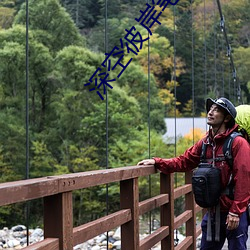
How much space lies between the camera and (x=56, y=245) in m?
1.40

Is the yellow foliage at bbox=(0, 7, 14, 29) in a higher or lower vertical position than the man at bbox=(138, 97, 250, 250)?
higher

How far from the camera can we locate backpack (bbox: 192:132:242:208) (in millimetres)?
1989

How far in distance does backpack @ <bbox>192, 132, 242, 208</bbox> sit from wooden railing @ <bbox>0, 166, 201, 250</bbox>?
21cm

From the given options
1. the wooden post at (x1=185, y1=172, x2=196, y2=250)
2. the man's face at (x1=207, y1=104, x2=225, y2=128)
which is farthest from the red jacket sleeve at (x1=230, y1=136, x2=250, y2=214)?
the wooden post at (x1=185, y1=172, x2=196, y2=250)

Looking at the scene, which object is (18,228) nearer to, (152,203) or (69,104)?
(69,104)

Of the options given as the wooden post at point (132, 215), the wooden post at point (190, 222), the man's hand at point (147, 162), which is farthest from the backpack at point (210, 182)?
the wooden post at point (190, 222)

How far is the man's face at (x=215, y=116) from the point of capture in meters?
2.06

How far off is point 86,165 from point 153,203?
12.6 meters

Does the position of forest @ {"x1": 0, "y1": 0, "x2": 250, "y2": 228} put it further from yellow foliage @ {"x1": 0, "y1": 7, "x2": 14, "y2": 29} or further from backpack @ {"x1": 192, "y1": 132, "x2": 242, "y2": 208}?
backpack @ {"x1": 192, "y1": 132, "x2": 242, "y2": 208}

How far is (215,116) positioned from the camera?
208 centimetres

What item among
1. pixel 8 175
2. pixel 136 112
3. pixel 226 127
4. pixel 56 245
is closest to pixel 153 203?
pixel 226 127

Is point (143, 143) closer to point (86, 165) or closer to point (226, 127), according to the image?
point (86, 165)

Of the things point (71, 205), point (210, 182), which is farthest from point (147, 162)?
point (71, 205)

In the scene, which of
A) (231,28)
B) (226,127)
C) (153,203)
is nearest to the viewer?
(226,127)
